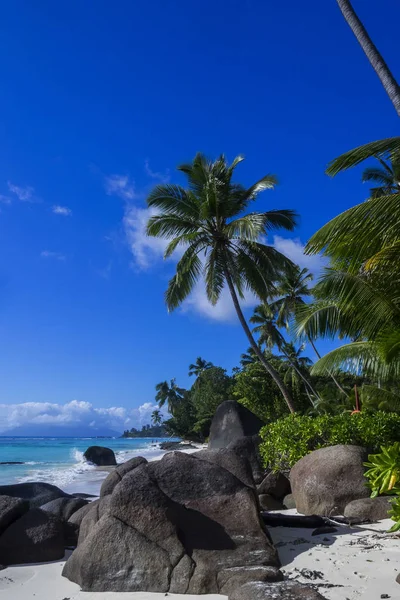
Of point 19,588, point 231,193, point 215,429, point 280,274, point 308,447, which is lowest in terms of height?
point 19,588

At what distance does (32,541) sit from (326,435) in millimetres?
6600

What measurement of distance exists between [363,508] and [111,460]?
30.5 meters

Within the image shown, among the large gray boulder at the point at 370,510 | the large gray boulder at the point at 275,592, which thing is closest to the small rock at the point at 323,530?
the large gray boulder at the point at 370,510

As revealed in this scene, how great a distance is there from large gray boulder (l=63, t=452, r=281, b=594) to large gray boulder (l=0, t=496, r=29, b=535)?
5.76 feet

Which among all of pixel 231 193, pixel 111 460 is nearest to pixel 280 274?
pixel 231 193

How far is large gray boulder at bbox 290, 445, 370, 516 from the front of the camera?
28.2 feet

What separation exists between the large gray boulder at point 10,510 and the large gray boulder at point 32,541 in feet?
0.41

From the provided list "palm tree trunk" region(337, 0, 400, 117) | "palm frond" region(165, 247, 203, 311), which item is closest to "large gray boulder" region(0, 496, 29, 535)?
"palm tree trunk" region(337, 0, 400, 117)

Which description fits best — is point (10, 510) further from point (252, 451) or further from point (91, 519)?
point (252, 451)

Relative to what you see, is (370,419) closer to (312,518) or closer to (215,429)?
(312,518)

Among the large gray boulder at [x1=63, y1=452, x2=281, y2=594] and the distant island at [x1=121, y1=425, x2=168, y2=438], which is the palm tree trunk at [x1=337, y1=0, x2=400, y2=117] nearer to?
the large gray boulder at [x1=63, y1=452, x2=281, y2=594]

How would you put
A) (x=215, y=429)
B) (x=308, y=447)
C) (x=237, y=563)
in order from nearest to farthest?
(x=237, y=563)
(x=308, y=447)
(x=215, y=429)

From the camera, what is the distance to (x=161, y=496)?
6.28 meters

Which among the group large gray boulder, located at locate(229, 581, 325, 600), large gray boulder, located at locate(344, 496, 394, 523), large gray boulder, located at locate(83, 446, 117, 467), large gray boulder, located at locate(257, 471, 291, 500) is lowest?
large gray boulder, located at locate(229, 581, 325, 600)
